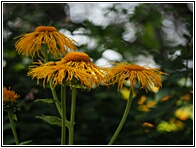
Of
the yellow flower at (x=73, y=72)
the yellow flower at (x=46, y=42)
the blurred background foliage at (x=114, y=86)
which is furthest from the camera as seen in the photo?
the blurred background foliage at (x=114, y=86)

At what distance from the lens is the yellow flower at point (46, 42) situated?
83cm

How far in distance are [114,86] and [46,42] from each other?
0.65 metres

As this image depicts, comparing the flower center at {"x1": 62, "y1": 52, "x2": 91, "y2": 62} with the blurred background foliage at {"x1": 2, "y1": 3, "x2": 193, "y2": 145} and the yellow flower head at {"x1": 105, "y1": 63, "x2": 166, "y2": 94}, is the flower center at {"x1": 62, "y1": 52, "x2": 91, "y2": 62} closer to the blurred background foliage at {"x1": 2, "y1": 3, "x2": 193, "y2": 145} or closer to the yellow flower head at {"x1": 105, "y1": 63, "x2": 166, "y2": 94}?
the yellow flower head at {"x1": 105, "y1": 63, "x2": 166, "y2": 94}

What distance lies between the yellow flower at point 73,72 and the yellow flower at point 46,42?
85 mm

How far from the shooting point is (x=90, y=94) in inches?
65.5

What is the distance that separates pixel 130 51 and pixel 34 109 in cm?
49

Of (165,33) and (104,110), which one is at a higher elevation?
(165,33)

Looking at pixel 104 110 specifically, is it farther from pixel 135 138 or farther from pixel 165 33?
pixel 165 33

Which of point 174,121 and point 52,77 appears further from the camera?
point 174,121

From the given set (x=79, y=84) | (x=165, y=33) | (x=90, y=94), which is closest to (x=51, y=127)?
(x=90, y=94)

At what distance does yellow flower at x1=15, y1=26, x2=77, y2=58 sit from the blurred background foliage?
0.39 meters

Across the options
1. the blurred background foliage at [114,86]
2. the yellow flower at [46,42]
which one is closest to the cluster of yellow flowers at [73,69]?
the yellow flower at [46,42]

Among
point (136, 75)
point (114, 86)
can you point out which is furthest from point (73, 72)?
point (114, 86)

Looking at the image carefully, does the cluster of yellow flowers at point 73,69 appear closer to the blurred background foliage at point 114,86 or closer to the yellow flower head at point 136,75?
the yellow flower head at point 136,75
